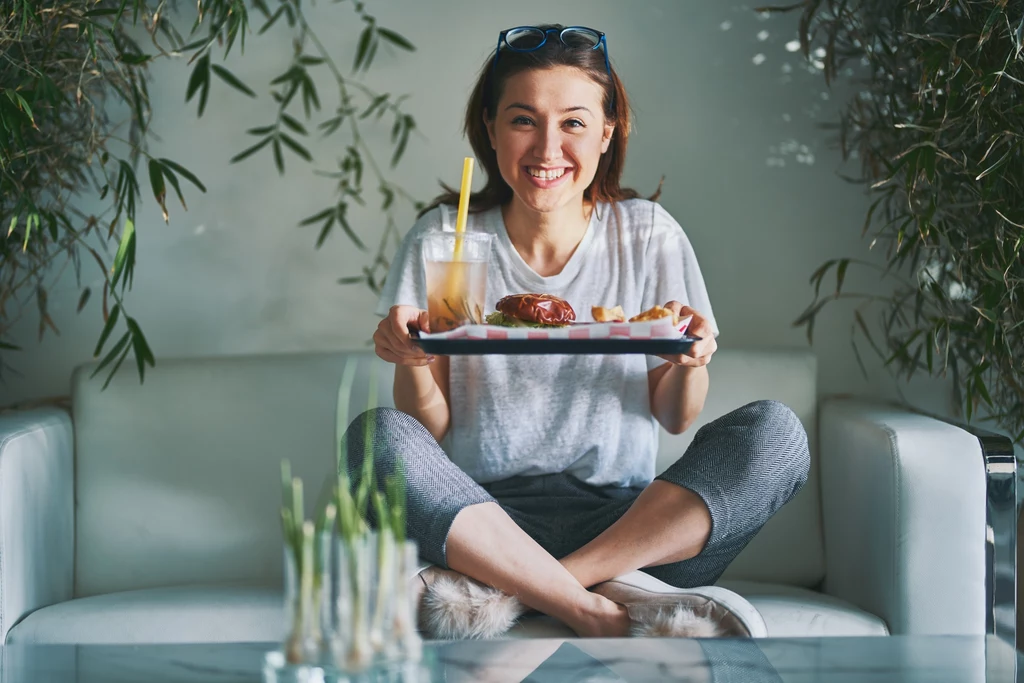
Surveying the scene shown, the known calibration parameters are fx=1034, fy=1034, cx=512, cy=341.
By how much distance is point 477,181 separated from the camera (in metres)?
2.11

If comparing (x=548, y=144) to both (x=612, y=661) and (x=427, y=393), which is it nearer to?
(x=427, y=393)

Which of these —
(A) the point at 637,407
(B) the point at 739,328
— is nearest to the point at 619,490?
(A) the point at 637,407

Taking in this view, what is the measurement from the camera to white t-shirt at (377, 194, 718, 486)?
65.0 inches

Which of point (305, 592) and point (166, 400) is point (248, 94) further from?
point (305, 592)

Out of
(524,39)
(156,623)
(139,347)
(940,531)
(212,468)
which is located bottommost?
(156,623)

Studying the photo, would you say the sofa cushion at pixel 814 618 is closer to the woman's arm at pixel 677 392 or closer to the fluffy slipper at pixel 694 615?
the fluffy slipper at pixel 694 615

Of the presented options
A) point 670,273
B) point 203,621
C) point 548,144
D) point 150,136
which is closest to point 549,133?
point 548,144

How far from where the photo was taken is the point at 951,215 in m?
1.77

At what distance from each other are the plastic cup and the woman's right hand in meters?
0.05

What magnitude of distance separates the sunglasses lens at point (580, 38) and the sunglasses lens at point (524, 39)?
4 cm

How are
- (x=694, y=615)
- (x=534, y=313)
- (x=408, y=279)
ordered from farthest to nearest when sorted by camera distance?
(x=408, y=279)
(x=534, y=313)
(x=694, y=615)

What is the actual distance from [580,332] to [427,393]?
42cm

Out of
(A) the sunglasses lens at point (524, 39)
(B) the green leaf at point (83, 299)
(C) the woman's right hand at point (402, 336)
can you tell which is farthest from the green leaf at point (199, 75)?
(C) the woman's right hand at point (402, 336)

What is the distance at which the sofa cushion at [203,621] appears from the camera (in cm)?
145
